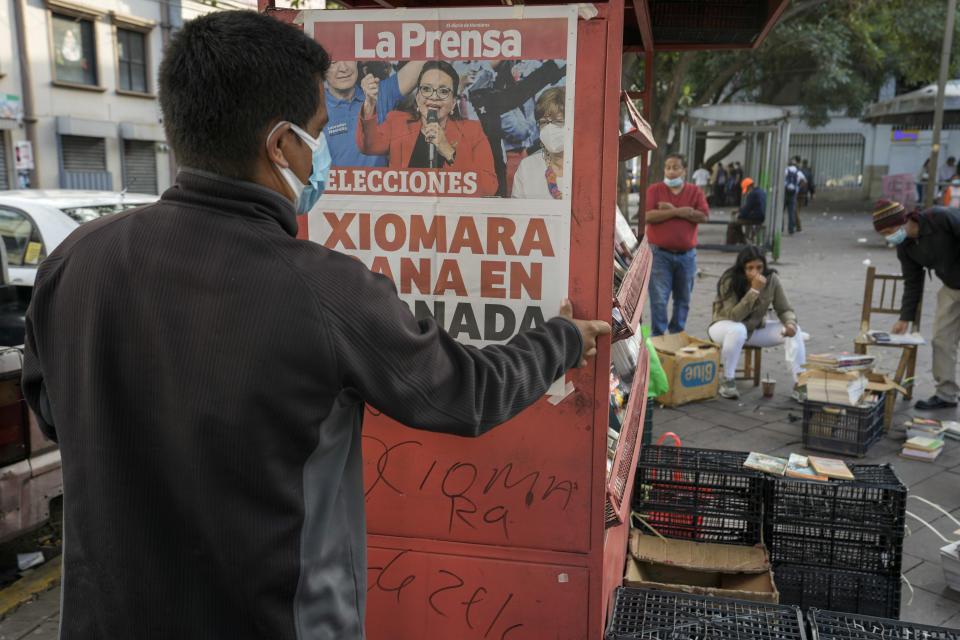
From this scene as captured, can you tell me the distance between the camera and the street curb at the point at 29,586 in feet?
11.8

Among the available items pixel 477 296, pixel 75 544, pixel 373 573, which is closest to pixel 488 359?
pixel 477 296

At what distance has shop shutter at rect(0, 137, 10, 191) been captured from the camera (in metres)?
17.3

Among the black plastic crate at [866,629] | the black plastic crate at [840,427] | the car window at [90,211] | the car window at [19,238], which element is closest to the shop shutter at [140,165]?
the car window at [90,211]

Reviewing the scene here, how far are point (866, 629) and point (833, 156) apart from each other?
33021 millimetres

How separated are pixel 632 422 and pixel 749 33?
2.08m

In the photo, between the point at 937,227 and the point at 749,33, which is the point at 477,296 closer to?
the point at 749,33

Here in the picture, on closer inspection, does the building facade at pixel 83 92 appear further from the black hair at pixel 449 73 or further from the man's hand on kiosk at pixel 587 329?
the man's hand on kiosk at pixel 587 329

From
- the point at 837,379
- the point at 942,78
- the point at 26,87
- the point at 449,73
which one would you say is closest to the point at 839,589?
the point at 837,379

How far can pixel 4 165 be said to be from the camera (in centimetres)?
1747

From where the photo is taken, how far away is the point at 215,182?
1333mm

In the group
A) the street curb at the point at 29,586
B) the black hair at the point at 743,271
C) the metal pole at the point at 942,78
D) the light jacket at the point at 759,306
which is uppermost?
the metal pole at the point at 942,78

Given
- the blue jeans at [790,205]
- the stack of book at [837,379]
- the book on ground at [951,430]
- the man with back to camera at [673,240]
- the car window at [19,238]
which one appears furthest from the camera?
the blue jeans at [790,205]

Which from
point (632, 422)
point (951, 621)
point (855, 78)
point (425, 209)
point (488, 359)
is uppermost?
point (855, 78)

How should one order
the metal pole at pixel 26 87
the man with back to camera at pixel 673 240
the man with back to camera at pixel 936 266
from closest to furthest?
the man with back to camera at pixel 936 266, the man with back to camera at pixel 673 240, the metal pole at pixel 26 87
